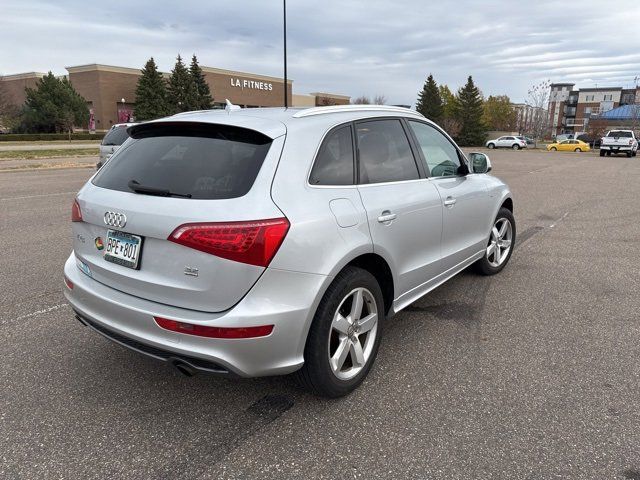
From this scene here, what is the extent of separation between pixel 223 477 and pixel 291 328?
30.0 inches

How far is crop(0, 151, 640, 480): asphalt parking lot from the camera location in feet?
7.80

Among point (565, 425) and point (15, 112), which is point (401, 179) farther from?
point (15, 112)

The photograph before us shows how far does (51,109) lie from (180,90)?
44.7 ft

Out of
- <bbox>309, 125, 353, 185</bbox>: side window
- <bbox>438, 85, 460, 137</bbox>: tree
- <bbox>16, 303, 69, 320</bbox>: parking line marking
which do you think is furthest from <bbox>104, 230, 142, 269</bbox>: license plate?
<bbox>438, 85, 460, 137</bbox>: tree

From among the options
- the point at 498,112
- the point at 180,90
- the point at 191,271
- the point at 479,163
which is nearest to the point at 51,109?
the point at 180,90

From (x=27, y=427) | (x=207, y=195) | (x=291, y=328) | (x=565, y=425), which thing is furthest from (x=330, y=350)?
(x=27, y=427)

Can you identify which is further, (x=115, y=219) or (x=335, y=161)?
(x=335, y=161)

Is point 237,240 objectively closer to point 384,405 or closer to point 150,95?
point 384,405

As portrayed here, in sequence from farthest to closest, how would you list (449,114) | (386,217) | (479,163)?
(449,114) < (479,163) < (386,217)

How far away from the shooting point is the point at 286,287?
7.97ft

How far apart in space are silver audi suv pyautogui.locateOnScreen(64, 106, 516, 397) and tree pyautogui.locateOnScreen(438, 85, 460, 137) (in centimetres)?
5958

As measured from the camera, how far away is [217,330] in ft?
7.69

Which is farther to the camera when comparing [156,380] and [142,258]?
[156,380]

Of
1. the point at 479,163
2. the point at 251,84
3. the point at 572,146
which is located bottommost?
the point at 572,146
